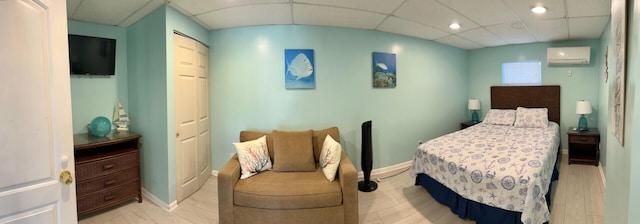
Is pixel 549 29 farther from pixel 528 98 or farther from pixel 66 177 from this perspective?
pixel 66 177

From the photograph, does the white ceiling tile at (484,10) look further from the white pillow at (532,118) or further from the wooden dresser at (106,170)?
the wooden dresser at (106,170)

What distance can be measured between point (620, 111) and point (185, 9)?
329 centimetres

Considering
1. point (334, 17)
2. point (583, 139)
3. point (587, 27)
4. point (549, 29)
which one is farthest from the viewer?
point (583, 139)

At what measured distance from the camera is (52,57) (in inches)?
49.1

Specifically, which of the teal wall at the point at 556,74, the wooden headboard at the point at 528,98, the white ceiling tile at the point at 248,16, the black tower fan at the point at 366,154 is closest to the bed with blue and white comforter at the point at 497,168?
the black tower fan at the point at 366,154

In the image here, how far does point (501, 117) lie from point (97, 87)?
229 inches

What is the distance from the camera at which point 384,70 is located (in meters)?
3.88

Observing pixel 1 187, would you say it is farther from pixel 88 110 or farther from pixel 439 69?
pixel 439 69

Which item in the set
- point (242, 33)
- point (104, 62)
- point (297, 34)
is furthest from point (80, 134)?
point (297, 34)

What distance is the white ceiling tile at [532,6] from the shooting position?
260 cm

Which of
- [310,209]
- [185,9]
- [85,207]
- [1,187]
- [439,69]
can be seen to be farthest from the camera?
[439,69]

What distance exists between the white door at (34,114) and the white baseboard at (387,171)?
3.03m

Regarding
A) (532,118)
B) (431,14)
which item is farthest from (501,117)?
(431,14)

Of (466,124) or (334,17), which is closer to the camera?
(334,17)
